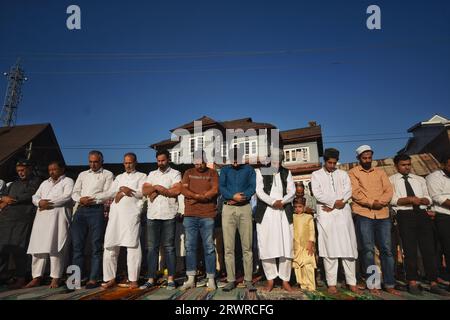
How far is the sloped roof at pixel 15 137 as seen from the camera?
16.1m

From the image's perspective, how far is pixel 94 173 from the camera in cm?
471

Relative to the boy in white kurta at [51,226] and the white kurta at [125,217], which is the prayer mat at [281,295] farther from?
the boy in white kurta at [51,226]

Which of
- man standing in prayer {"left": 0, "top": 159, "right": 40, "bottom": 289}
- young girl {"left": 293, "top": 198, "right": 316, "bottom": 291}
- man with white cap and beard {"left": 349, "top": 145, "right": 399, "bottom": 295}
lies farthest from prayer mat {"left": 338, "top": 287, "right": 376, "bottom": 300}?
man standing in prayer {"left": 0, "top": 159, "right": 40, "bottom": 289}

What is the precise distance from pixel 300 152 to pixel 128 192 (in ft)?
68.8

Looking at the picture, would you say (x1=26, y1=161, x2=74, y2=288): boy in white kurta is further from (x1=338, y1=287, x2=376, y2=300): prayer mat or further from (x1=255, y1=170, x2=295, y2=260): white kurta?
(x1=338, y1=287, x2=376, y2=300): prayer mat

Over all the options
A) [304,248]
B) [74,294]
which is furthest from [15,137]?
[304,248]

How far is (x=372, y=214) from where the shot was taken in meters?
4.06

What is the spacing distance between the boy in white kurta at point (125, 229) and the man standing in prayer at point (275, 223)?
6.98ft

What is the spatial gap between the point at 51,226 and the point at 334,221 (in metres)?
4.90

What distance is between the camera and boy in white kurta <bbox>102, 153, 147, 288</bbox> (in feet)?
13.6

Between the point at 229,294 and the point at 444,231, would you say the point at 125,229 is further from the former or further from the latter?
the point at 444,231
